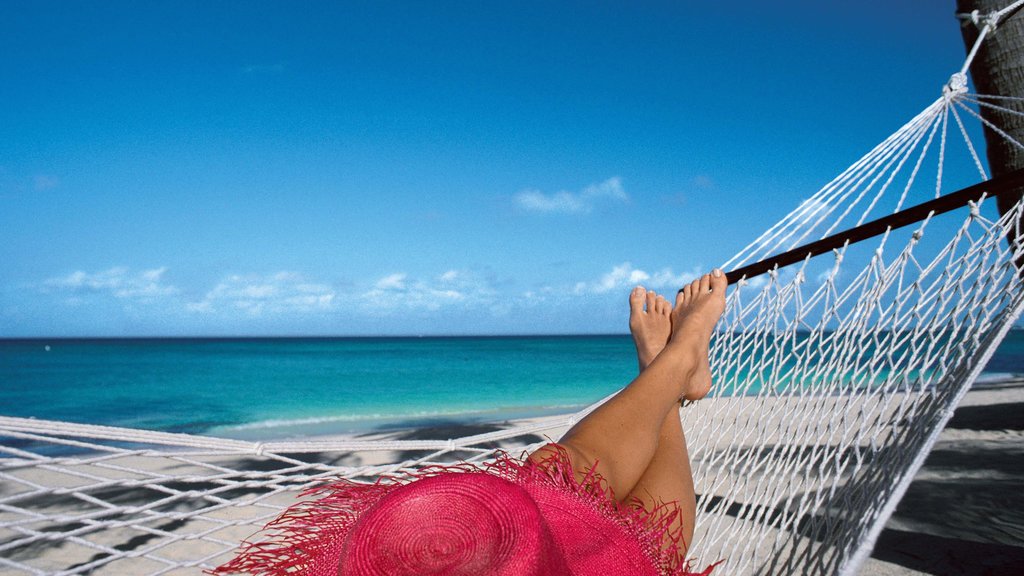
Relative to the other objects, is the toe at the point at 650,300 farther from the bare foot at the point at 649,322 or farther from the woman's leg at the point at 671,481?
the woman's leg at the point at 671,481

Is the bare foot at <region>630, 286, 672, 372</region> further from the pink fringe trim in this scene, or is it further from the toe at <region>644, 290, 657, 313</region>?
the pink fringe trim

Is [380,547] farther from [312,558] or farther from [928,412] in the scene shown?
[928,412]

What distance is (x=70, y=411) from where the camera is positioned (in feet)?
25.8

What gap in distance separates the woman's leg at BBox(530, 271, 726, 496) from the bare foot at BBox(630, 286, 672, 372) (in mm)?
190

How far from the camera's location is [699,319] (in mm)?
1395

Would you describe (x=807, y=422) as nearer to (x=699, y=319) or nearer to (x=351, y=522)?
(x=699, y=319)

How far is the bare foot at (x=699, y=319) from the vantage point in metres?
1.27

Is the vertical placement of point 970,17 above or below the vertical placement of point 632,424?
above

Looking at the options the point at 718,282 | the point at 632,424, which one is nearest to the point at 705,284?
the point at 718,282

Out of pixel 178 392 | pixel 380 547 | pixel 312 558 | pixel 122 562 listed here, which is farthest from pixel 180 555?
pixel 178 392

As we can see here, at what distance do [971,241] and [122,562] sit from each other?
222 cm

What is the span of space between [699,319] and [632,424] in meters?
0.60

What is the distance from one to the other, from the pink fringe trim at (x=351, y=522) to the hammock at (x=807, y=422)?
216 mm

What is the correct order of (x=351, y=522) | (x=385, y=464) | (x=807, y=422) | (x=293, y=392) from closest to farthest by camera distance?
1. (x=351, y=522)
2. (x=807, y=422)
3. (x=385, y=464)
4. (x=293, y=392)
